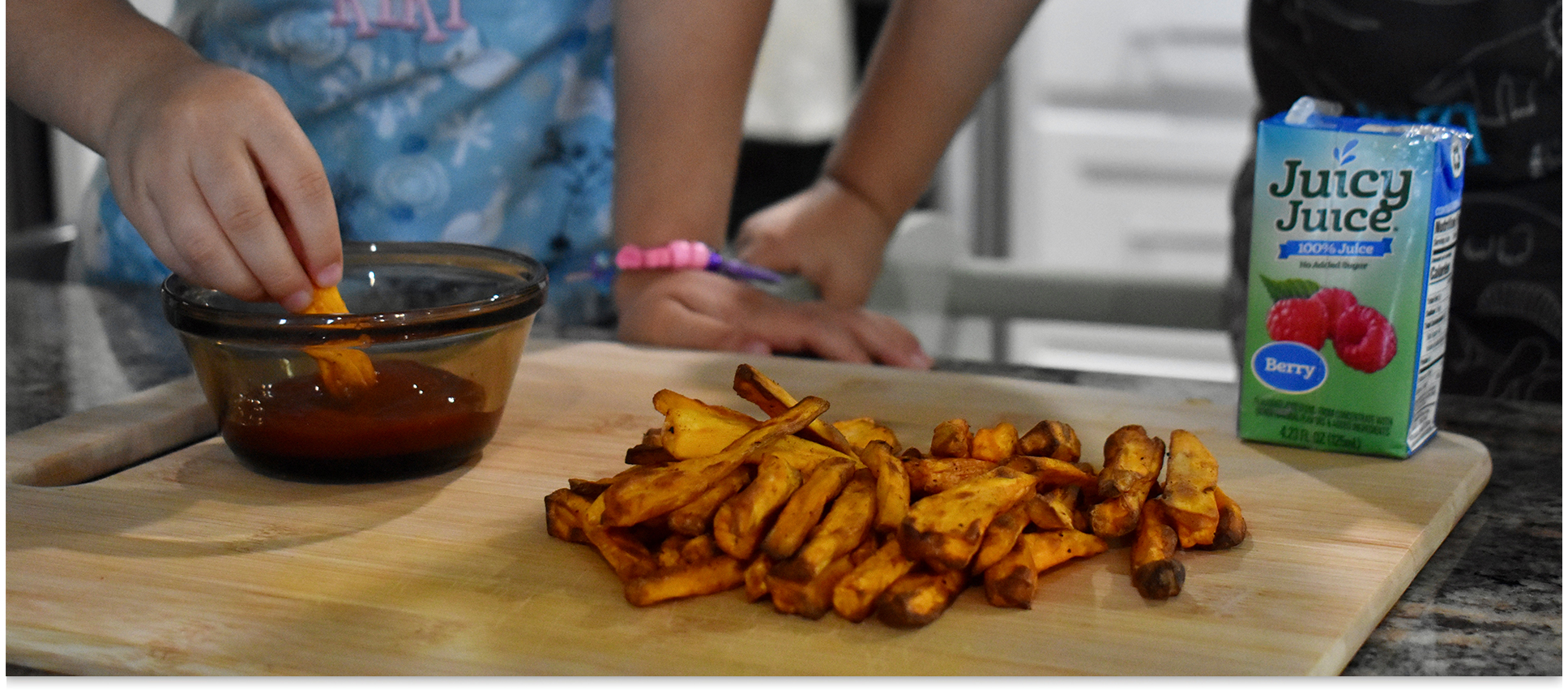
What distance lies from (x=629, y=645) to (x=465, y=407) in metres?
0.35

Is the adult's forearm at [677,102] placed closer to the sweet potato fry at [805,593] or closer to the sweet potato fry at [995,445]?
the sweet potato fry at [995,445]

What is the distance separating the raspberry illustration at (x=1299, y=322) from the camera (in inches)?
42.6

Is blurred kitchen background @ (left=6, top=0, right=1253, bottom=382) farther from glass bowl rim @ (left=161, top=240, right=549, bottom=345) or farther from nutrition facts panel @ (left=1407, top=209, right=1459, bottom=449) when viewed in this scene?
glass bowl rim @ (left=161, top=240, right=549, bottom=345)

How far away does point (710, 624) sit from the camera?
82 centimetres

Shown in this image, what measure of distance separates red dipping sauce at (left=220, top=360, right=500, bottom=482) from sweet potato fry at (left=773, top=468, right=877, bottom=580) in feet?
1.09

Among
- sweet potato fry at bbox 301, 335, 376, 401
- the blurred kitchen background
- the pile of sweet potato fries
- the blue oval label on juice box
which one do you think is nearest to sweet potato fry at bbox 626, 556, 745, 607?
the pile of sweet potato fries

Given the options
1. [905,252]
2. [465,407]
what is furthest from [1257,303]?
[905,252]

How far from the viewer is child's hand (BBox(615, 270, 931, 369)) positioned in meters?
1.49

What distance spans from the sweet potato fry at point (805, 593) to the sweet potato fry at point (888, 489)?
0.06 meters

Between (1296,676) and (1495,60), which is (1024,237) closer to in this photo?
(1495,60)

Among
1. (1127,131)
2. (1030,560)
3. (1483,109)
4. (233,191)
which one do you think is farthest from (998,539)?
(1127,131)

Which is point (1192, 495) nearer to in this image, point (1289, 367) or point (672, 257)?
point (1289, 367)

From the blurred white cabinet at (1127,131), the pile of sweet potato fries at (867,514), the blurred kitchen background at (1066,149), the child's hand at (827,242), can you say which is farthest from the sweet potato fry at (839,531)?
the blurred white cabinet at (1127,131)

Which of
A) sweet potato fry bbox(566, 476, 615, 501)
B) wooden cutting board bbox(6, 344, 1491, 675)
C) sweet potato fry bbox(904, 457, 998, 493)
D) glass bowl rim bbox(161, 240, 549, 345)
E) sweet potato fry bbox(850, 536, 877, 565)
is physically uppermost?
glass bowl rim bbox(161, 240, 549, 345)
